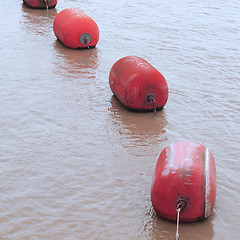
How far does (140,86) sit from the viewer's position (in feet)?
26.0

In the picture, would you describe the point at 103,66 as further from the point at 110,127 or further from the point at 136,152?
the point at 136,152

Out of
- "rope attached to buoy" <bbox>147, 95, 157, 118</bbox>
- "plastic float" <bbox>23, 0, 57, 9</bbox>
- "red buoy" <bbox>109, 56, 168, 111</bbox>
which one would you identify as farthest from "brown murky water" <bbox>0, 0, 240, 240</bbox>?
"plastic float" <bbox>23, 0, 57, 9</bbox>

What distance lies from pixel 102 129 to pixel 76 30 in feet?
14.7

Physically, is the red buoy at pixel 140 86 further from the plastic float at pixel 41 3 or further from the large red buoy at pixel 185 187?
the plastic float at pixel 41 3

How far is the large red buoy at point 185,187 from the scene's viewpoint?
502 centimetres

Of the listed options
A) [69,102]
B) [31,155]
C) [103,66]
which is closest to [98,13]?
[103,66]

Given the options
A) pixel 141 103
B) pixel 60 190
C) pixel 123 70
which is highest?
pixel 123 70

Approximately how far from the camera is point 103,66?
10805 millimetres

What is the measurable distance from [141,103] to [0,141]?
268 centimetres

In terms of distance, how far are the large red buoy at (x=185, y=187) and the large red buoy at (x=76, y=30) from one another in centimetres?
680

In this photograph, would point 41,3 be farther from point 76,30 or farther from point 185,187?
point 185,187

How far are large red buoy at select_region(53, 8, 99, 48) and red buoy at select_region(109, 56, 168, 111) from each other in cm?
338

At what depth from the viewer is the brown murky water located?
17.7 ft

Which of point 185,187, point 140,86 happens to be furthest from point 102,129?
point 185,187
